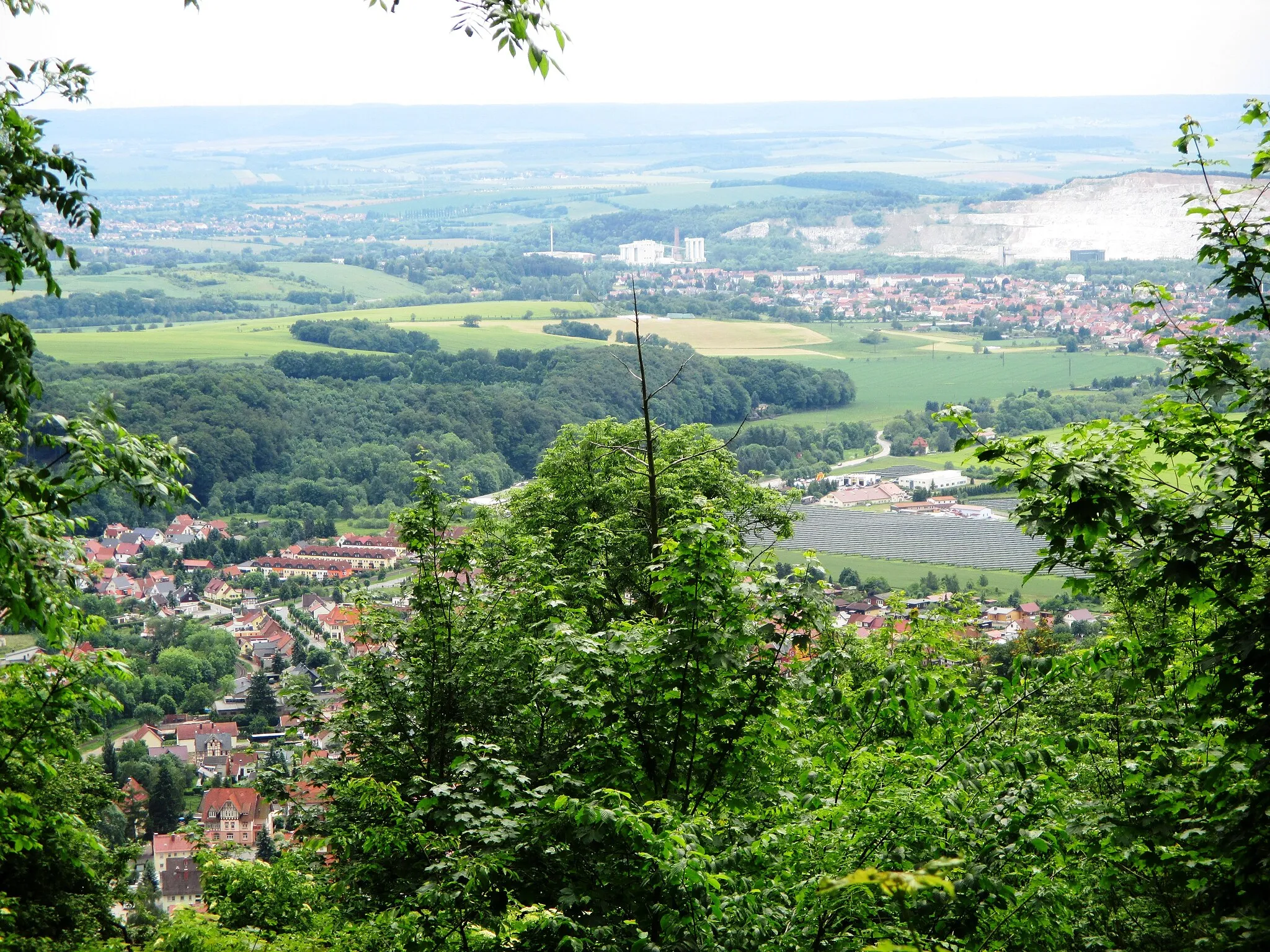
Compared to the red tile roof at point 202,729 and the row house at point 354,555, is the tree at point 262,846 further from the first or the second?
the row house at point 354,555

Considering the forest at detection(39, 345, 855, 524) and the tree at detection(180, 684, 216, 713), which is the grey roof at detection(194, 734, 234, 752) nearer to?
the tree at detection(180, 684, 216, 713)

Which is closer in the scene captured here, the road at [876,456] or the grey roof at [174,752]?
the grey roof at [174,752]

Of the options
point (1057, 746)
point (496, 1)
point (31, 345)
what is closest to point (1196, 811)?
point (1057, 746)

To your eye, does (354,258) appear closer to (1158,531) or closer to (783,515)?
(783,515)

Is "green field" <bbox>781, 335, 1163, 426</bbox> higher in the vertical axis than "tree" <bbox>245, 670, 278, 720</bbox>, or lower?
higher

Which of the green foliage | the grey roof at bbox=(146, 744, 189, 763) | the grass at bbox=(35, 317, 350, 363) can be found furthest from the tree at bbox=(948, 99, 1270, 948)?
the grass at bbox=(35, 317, 350, 363)

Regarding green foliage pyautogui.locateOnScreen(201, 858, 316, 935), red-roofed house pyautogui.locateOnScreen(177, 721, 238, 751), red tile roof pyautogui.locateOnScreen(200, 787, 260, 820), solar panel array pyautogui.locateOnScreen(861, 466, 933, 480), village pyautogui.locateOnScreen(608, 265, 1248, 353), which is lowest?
red-roofed house pyautogui.locateOnScreen(177, 721, 238, 751)

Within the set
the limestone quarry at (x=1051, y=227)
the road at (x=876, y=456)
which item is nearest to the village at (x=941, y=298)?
the limestone quarry at (x=1051, y=227)
